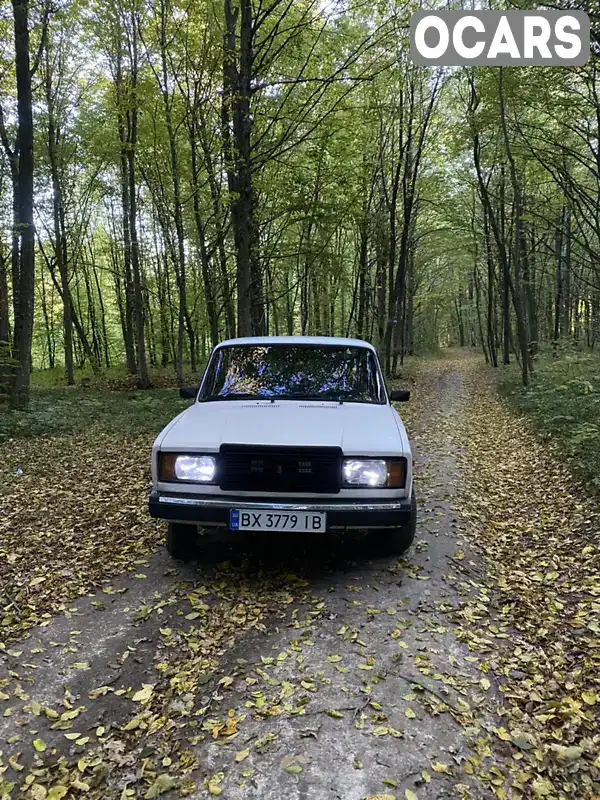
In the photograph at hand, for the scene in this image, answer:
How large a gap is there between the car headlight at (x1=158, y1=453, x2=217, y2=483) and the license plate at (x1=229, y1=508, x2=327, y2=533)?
344 mm

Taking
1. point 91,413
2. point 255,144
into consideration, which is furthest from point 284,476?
point 91,413

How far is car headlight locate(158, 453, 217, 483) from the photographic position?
3.97m

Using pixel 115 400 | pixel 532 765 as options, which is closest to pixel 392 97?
pixel 115 400

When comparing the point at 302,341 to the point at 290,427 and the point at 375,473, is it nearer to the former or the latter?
the point at 290,427

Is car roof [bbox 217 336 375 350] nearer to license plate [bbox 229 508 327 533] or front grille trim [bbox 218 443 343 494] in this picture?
front grille trim [bbox 218 443 343 494]

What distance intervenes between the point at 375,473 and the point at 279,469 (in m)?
0.72

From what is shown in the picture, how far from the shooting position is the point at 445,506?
236 inches

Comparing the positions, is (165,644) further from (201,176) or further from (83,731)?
(201,176)

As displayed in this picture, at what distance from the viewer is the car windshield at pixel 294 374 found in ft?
16.5

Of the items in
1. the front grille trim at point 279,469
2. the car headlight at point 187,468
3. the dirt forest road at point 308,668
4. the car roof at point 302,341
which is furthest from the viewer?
Answer: the car roof at point 302,341

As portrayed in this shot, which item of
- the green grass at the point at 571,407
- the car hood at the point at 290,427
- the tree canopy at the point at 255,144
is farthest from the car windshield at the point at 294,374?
the tree canopy at the point at 255,144

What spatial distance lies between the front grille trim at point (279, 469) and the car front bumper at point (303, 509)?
10 cm

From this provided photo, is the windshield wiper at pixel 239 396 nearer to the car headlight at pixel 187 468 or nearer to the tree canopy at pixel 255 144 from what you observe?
the car headlight at pixel 187 468

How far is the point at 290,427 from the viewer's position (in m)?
4.09
